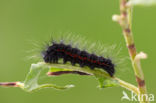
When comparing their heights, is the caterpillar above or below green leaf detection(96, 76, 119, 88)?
above

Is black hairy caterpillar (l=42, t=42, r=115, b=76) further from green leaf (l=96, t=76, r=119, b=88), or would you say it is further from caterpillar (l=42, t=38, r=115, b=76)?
green leaf (l=96, t=76, r=119, b=88)

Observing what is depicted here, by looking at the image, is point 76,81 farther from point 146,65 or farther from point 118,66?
point 118,66

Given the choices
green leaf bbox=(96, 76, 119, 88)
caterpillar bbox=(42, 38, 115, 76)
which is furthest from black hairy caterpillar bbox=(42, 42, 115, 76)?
green leaf bbox=(96, 76, 119, 88)

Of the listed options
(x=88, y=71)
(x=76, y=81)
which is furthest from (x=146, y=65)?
(x=88, y=71)

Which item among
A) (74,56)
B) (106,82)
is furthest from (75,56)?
(106,82)

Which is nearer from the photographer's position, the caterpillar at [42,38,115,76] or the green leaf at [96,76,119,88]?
the green leaf at [96,76,119,88]

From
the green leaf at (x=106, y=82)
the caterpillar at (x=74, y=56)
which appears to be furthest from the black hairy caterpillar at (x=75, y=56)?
the green leaf at (x=106, y=82)

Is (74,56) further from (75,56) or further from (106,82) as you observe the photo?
(106,82)
